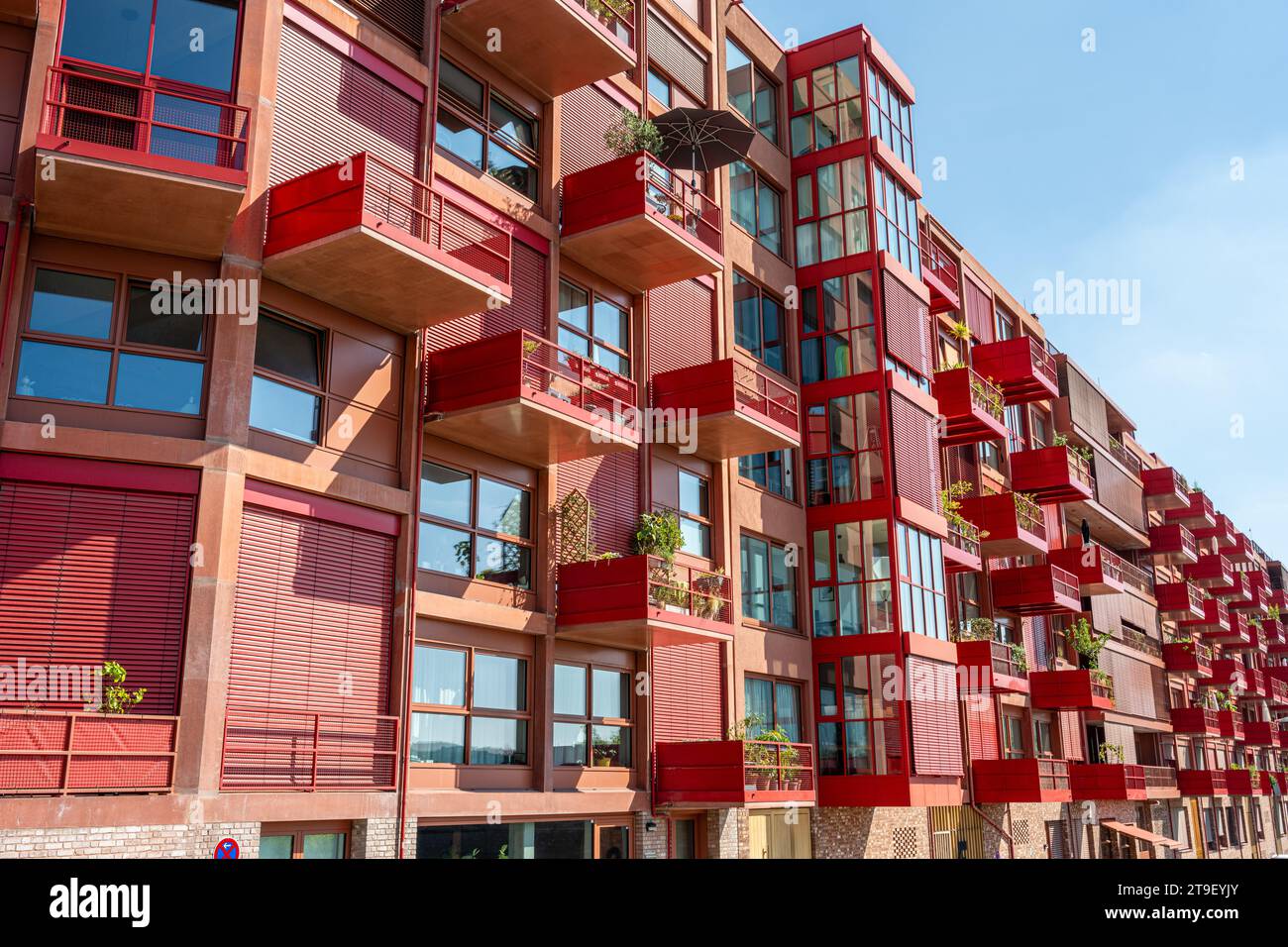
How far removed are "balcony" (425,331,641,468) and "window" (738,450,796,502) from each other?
7.56 metres

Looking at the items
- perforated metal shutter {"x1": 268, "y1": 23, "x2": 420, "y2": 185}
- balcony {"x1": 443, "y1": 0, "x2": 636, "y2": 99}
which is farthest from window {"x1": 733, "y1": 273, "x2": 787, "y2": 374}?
perforated metal shutter {"x1": 268, "y1": 23, "x2": 420, "y2": 185}

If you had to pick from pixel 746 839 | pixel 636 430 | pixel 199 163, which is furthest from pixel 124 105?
pixel 746 839

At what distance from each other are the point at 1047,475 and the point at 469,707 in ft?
102

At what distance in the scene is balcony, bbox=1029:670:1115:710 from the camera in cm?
3988

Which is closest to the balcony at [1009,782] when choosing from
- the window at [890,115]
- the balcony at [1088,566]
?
the balcony at [1088,566]

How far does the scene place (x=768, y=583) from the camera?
94.1ft

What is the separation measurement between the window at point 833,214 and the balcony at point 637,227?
277 inches

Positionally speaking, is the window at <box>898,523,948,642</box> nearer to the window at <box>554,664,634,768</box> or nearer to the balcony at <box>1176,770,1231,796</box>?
the window at <box>554,664,634,768</box>

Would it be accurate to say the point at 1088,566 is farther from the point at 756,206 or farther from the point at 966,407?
the point at 756,206

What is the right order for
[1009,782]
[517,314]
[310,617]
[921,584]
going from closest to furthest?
[310,617]
[517,314]
[921,584]
[1009,782]

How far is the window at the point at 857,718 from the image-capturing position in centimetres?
2825

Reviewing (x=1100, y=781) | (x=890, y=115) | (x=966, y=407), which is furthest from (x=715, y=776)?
(x=1100, y=781)
